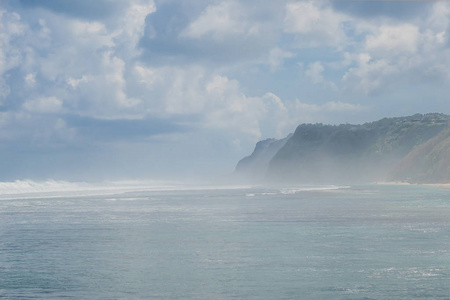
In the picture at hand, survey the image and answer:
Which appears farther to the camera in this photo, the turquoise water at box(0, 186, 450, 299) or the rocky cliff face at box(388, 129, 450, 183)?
the rocky cliff face at box(388, 129, 450, 183)

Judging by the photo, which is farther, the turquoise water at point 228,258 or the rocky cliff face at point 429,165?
the rocky cliff face at point 429,165

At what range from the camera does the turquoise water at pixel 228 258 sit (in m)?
14.3

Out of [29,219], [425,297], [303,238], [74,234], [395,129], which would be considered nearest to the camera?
[425,297]

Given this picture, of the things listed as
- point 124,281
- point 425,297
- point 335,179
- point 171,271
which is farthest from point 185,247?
point 335,179

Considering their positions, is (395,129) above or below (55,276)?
above

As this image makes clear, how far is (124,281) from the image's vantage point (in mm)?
15508

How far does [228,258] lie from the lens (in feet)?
61.8

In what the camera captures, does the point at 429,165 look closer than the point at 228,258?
No

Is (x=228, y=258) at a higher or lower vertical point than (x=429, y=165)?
lower

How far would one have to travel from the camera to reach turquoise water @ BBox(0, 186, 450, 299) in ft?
46.9

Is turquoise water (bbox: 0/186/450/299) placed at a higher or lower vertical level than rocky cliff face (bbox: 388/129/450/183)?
lower

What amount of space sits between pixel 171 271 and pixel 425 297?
24.4 feet

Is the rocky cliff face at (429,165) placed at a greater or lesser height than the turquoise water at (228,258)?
greater

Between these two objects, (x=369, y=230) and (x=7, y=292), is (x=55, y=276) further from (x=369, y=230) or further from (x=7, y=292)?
(x=369, y=230)
